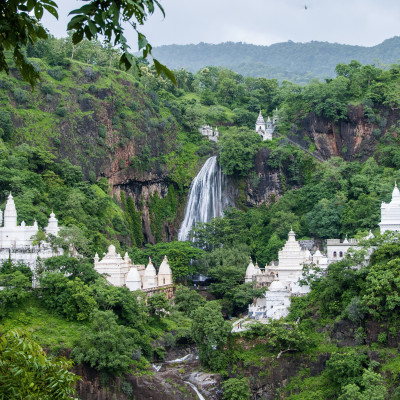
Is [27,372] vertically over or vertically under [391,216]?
under

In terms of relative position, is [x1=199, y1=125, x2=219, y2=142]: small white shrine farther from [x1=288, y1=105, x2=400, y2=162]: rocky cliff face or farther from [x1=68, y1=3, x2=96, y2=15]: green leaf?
[x1=68, y1=3, x2=96, y2=15]: green leaf

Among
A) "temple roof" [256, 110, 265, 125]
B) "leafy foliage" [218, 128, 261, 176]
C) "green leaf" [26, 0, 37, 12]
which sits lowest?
"green leaf" [26, 0, 37, 12]

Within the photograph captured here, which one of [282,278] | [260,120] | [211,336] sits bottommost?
[211,336]

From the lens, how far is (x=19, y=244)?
49312 mm

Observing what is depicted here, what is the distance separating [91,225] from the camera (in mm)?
63219

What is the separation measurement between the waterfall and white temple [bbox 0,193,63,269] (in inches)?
1073

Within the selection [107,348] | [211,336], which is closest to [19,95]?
[211,336]

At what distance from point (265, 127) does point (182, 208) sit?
1444 cm

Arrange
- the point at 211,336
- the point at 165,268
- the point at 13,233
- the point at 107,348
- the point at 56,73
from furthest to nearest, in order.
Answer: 1. the point at 56,73
2. the point at 165,268
3. the point at 13,233
4. the point at 211,336
5. the point at 107,348

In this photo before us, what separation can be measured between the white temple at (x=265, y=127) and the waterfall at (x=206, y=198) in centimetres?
689

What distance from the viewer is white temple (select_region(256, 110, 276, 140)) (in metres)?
84.7

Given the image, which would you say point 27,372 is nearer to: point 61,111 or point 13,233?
point 13,233

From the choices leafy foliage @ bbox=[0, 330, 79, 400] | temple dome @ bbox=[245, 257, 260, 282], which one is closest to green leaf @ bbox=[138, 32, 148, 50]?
leafy foliage @ bbox=[0, 330, 79, 400]

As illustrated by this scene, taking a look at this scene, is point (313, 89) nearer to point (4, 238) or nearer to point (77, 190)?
point (77, 190)
